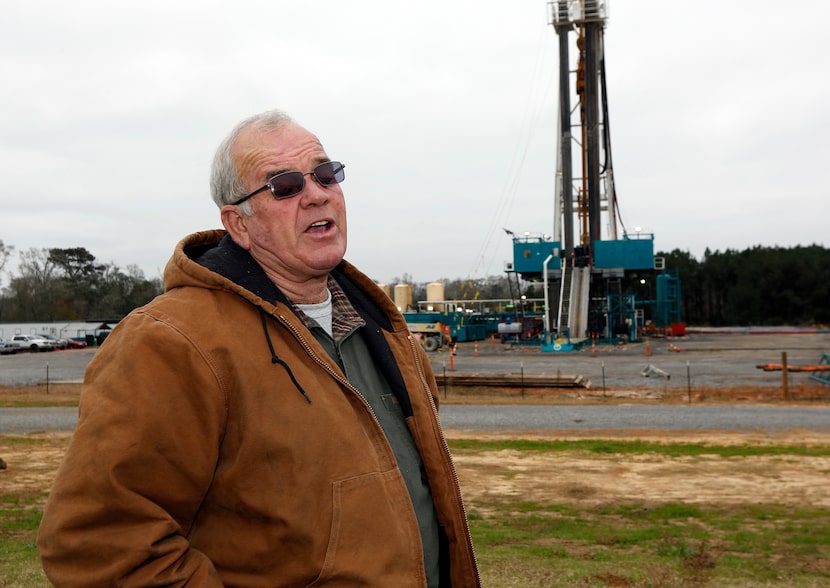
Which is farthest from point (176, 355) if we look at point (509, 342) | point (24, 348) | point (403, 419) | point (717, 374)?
point (24, 348)

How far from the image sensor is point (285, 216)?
232cm

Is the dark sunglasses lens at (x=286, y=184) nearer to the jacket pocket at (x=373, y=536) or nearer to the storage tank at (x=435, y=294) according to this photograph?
the jacket pocket at (x=373, y=536)

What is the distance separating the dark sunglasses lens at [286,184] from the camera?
90.5 inches

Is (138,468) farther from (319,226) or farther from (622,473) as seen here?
(622,473)

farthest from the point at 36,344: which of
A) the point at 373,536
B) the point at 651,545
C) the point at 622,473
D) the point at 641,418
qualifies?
the point at 373,536

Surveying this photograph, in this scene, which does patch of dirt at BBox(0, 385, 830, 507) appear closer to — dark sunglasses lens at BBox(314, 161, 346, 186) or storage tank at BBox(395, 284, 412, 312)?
dark sunglasses lens at BBox(314, 161, 346, 186)

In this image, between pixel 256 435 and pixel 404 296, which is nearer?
pixel 256 435

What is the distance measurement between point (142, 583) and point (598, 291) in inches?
2149

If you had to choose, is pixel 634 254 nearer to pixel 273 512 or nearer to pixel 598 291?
pixel 598 291

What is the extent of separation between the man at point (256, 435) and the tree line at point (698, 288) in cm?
6845

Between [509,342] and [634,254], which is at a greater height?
[634,254]

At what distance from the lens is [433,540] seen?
7.87 ft

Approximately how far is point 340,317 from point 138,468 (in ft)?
3.04

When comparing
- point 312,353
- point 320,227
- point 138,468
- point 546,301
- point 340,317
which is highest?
point 546,301
